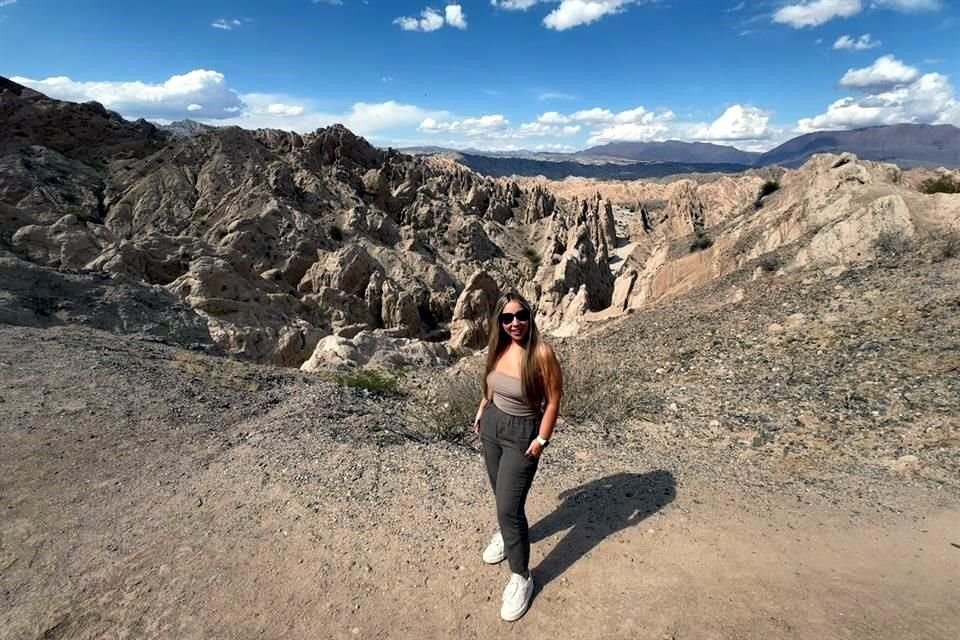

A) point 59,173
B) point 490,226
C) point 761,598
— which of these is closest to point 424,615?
point 761,598

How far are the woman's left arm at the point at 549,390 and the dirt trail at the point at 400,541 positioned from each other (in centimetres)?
101

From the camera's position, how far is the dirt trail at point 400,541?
3264mm

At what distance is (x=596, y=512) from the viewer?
4434 mm

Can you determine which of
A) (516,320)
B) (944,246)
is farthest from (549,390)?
(944,246)

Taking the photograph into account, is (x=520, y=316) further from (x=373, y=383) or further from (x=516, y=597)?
(x=373, y=383)

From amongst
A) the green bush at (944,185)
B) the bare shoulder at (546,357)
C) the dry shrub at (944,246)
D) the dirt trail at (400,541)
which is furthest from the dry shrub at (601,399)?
the green bush at (944,185)

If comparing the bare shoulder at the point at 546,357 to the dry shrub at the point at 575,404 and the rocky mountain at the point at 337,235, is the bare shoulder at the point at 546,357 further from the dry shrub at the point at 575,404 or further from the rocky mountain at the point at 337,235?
the rocky mountain at the point at 337,235

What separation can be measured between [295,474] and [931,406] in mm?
6876

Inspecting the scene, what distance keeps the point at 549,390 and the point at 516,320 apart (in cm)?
50

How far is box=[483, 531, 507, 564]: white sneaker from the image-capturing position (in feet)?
12.4

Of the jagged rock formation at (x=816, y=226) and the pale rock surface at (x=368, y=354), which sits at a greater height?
the jagged rock formation at (x=816, y=226)

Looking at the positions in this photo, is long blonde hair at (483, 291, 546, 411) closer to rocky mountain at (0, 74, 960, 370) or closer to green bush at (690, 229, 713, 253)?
rocky mountain at (0, 74, 960, 370)

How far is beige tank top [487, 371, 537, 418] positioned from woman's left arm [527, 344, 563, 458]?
0.43 ft

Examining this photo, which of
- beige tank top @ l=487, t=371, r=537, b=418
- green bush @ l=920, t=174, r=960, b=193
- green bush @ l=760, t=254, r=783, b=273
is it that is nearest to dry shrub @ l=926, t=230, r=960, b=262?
green bush @ l=760, t=254, r=783, b=273
